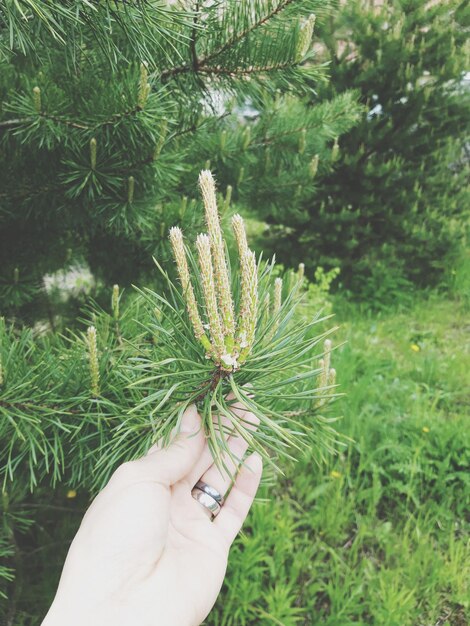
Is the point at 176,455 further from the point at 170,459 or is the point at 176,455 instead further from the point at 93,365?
the point at 93,365

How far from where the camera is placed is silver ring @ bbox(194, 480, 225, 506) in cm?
106

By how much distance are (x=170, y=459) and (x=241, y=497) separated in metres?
0.29

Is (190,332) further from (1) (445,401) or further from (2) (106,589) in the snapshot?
(1) (445,401)

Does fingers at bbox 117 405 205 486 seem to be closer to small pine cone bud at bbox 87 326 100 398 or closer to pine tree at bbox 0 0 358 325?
small pine cone bud at bbox 87 326 100 398

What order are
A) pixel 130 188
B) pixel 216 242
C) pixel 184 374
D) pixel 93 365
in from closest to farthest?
pixel 216 242 < pixel 184 374 < pixel 93 365 < pixel 130 188

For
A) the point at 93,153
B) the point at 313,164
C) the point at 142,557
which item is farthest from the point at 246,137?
the point at 142,557

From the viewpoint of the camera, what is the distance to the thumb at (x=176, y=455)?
0.87m

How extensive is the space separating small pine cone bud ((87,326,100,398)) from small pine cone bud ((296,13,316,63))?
864 mm

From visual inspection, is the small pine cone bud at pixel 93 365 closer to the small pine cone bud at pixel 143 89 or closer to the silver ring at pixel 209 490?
the silver ring at pixel 209 490

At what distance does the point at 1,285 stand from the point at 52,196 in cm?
33

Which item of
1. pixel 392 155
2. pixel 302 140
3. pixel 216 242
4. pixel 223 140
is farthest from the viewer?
pixel 392 155

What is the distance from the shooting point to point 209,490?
3.47ft

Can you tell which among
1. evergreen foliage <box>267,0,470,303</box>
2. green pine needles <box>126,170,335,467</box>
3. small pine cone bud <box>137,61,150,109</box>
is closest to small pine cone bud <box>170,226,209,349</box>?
green pine needles <box>126,170,335,467</box>

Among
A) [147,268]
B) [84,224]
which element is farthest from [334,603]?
[84,224]
